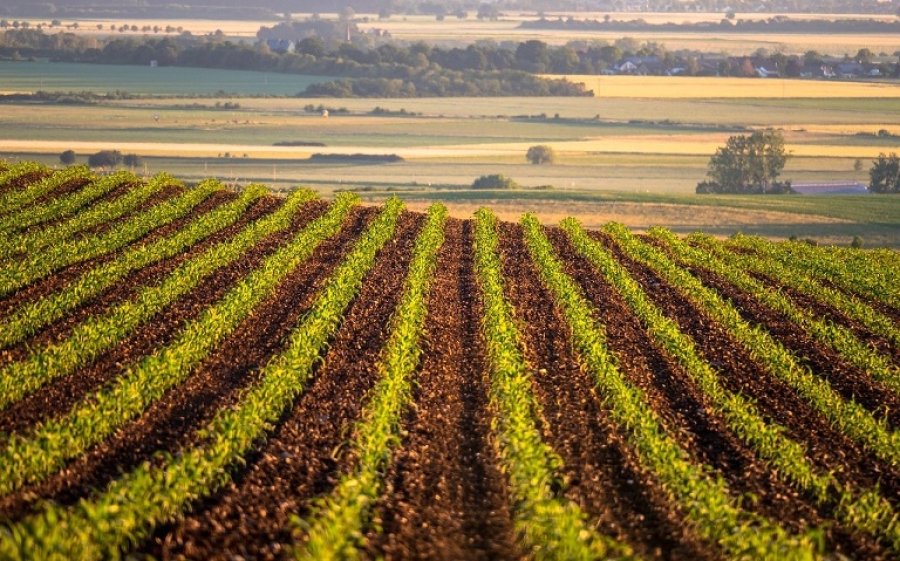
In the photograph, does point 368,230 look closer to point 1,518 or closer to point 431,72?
point 1,518

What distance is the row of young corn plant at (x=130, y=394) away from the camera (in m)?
12.3

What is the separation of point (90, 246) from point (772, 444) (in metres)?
15.7

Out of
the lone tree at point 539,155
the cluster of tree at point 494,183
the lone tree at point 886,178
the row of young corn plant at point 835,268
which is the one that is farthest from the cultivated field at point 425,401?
the lone tree at point 539,155

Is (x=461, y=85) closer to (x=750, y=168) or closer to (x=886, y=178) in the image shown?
(x=750, y=168)

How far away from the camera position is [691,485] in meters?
12.9

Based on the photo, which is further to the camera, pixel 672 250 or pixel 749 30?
pixel 749 30

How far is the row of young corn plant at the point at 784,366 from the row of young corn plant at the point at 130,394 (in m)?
7.93

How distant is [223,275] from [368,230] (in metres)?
7.29

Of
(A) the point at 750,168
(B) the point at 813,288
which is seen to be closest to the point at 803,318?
(B) the point at 813,288

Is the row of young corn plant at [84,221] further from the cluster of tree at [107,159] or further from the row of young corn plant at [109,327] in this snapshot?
the cluster of tree at [107,159]

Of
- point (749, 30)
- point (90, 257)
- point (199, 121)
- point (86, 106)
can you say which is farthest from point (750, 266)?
point (749, 30)

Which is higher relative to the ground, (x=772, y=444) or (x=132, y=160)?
(x=772, y=444)

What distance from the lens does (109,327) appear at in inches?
727

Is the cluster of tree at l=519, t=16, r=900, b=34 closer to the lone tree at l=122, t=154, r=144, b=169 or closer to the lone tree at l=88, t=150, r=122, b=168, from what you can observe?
the lone tree at l=122, t=154, r=144, b=169
